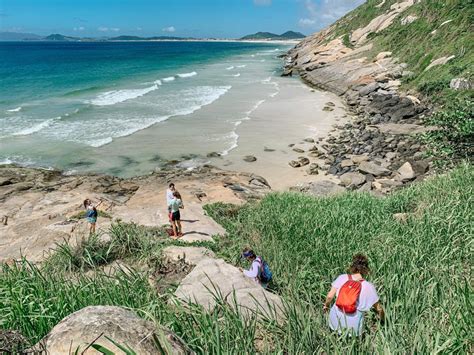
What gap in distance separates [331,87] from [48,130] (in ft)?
100

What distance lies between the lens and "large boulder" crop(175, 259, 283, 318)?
541 centimetres

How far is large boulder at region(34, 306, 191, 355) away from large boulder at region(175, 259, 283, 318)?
197 centimetres

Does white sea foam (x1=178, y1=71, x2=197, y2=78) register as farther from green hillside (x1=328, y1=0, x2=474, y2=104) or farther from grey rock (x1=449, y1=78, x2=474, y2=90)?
grey rock (x1=449, y1=78, x2=474, y2=90)

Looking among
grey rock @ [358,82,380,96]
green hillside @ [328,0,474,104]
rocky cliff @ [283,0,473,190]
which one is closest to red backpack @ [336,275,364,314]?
rocky cliff @ [283,0,473,190]

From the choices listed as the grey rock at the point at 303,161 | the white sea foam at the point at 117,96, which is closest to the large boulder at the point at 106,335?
the grey rock at the point at 303,161

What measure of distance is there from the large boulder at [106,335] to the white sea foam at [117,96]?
3986cm

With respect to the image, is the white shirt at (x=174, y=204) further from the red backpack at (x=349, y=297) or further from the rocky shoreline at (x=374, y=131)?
the rocky shoreline at (x=374, y=131)

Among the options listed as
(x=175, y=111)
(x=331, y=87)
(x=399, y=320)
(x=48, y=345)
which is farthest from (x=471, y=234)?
(x=331, y=87)

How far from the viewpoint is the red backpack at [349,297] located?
4.79 metres

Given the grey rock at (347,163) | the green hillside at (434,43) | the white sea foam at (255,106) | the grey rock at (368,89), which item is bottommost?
the grey rock at (347,163)

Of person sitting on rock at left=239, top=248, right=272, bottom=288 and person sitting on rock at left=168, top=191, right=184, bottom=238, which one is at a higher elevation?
person sitting on rock at left=239, top=248, right=272, bottom=288

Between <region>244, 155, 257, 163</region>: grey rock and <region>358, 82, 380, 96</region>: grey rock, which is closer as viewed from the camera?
<region>244, 155, 257, 163</region>: grey rock

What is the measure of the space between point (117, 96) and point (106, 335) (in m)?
44.7

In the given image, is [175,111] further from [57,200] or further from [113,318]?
[113,318]
